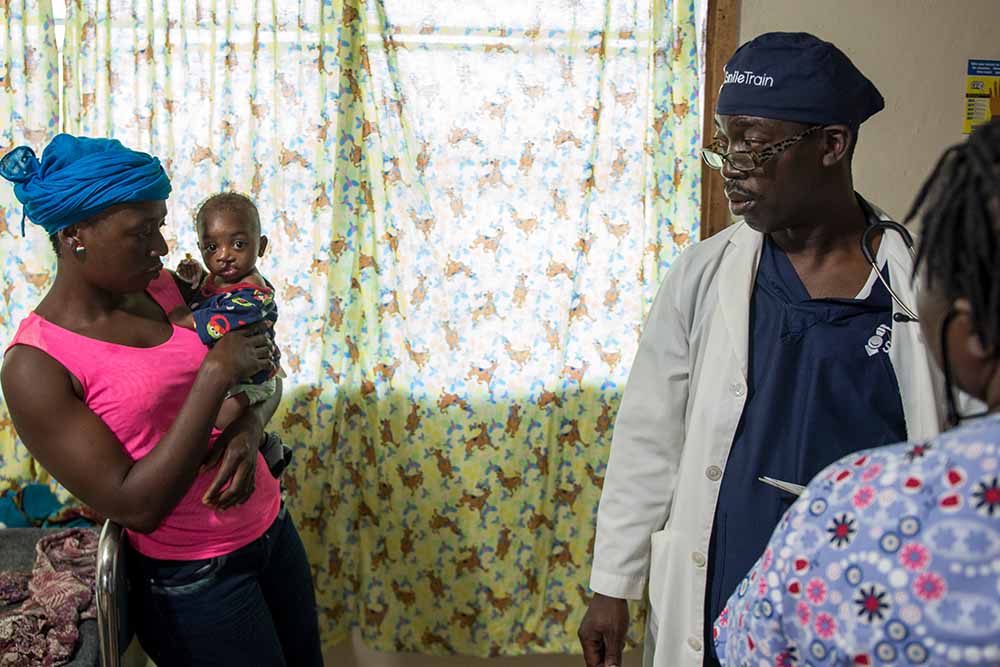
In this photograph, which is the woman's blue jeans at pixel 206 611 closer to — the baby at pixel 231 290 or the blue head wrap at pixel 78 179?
the baby at pixel 231 290

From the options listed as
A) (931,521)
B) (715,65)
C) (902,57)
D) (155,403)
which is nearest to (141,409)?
(155,403)

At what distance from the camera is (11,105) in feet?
8.02

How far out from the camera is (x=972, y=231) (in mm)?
684

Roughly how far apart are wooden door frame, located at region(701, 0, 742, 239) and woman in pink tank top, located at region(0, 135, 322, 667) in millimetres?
1459

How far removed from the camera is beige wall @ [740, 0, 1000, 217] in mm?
2617

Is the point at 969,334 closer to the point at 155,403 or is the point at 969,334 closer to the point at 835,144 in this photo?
the point at 835,144

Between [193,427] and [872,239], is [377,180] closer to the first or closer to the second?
[193,427]

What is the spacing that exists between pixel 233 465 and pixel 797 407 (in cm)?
96

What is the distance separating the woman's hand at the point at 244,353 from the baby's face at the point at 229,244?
0.83 feet

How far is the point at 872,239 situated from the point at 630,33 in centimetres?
135

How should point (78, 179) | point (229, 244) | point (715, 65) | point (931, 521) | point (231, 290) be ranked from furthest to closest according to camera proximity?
point (715, 65), point (229, 244), point (231, 290), point (78, 179), point (931, 521)

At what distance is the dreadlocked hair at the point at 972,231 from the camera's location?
677 millimetres

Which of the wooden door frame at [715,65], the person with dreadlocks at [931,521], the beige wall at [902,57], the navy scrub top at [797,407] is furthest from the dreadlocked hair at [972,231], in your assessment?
the beige wall at [902,57]

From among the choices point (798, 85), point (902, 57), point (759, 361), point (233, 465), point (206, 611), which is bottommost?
point (206, 611)
